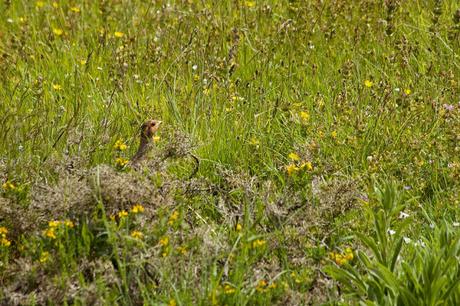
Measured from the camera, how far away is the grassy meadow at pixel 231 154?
3375 mm

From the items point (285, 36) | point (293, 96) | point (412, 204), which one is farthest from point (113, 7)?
point (412, 204)

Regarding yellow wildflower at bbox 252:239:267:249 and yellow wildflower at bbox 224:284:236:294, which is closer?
yellow wildflower at bbox 224:284:236:294

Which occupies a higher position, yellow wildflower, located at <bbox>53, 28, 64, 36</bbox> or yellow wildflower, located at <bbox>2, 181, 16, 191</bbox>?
yellow wildflower, located at <bbox>2, 181, 16, 191</bbox>

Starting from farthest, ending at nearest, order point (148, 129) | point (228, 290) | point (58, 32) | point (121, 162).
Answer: point (58, 32) < point (148, 129) < point (121, 162) < point (228, 290)

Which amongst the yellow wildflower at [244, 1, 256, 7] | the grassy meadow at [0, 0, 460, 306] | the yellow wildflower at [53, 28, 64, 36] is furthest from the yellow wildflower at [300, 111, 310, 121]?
the yellow wildflower at [53, 28, 64, 36]

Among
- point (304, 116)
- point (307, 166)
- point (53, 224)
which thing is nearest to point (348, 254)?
point (307, 166)

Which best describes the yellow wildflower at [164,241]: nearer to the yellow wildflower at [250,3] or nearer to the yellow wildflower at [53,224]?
the yellow wildflower at [53,224]

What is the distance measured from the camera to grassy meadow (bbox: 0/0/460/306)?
11.1 ft

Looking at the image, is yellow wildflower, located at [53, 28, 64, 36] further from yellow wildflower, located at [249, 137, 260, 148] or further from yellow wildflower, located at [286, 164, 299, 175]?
yellow wildflower, located at [286, 164, 299, 175]

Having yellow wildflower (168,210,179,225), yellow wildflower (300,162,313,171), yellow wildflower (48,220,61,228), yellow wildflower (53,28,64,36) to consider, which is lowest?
yellow wildflower (53,28,64,36)

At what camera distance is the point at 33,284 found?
11.2ft

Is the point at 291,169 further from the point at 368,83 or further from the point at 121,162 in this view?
the point at 368,83

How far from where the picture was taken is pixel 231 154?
14.9ft

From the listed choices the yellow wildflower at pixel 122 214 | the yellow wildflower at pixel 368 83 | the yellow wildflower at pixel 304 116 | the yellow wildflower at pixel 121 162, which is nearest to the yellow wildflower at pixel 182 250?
the yellow wildflower at pixel 122 214
